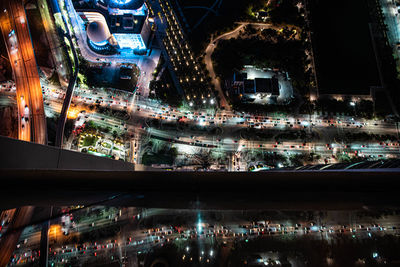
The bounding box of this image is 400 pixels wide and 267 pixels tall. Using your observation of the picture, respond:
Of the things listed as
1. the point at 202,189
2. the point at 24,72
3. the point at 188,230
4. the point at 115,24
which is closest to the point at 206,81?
the point at 115,24

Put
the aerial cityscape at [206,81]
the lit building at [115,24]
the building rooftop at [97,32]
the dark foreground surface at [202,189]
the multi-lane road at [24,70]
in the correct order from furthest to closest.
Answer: the building rooftop at [97,32], the lit building at [115,24], the aerial cityscape at [206,81], the multi-lane road at [24,70], the dark foreground surface at [202,189]

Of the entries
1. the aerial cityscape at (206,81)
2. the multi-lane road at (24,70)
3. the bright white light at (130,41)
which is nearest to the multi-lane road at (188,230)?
the aerial cityscape at (206,81)

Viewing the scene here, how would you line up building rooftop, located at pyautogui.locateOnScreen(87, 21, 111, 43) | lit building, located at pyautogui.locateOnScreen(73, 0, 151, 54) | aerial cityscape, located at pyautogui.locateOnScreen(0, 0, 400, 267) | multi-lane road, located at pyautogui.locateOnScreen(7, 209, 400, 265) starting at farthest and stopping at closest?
→ building rooftop, located at pyautogui.locateOnScreen(87, 21, 111, 43)
lit building, located at pyautogui.locateOnScreen(73, 0, 151, 54)
aerial cityscape, located at pyautogui.locateOnScreen(0, 0, 400, 267)
multi-lane road, located at pyautogui.locateOnScreen(7, 209, 400, 265)

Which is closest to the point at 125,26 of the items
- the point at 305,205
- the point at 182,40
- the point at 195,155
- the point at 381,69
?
the point at 182,40

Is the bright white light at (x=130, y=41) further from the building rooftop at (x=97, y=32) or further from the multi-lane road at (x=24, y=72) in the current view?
the multi-lane road at (x=24, y=72)

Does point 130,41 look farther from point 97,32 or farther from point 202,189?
point 202,189

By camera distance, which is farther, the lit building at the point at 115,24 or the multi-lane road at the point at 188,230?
the lit building at the point at 115,24

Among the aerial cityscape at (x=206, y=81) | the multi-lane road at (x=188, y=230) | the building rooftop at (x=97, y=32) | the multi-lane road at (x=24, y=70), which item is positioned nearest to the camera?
the multi-lane road at (x=188, y=230)

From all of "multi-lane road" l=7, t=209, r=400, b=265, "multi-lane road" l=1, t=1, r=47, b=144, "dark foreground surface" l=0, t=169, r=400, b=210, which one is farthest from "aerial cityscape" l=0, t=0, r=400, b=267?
"multi-lane road" l=7, t=209, r=400, b=265

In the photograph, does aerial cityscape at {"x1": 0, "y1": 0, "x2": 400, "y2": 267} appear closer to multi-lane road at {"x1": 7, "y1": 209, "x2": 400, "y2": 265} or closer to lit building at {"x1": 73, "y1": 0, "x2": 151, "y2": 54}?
lit building at {"x1": 73, "y1": 0, "x2": 151, "y2": 54}
